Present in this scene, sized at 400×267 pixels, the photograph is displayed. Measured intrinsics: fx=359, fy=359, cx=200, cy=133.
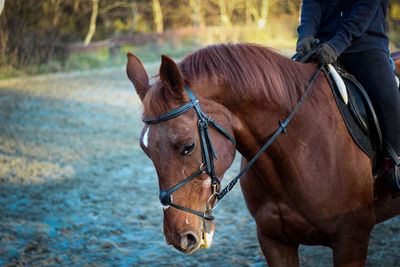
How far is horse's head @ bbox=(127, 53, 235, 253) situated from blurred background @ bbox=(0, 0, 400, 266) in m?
0.31

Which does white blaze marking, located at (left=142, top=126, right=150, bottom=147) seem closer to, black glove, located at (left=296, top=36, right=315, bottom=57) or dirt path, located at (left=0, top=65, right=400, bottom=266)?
black glove, located at (left=296, top=36, right=315, bottom=57)

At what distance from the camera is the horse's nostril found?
1830 millimetres

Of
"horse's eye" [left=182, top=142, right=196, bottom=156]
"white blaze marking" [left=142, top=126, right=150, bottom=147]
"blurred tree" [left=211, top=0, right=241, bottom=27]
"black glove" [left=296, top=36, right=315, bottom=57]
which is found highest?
"blurred tree" [left=211, top=0, right=241, bottom=27]

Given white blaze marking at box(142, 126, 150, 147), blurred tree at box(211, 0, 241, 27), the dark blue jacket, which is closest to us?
white blaze marking at box(142, 126, 150, 147)

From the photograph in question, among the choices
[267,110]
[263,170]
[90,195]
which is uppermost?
[267,110]

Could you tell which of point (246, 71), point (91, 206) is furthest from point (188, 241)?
point (91, 206)

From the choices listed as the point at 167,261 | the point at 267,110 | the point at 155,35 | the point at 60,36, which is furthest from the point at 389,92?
the point at 155,35

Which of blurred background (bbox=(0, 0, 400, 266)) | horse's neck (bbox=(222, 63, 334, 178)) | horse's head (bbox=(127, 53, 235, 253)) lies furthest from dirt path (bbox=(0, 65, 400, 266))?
horse's head (bbox=(127, 53, 235, 253))

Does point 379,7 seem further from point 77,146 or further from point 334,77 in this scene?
point 77,146

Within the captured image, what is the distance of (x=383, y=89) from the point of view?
90.6 inches

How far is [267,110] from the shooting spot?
206cm

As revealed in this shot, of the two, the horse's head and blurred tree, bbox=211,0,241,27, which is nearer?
the horse's head

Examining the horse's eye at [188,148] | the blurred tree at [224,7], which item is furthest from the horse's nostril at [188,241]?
the blurred tree at [224,7]

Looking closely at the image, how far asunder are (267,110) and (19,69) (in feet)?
52.1
